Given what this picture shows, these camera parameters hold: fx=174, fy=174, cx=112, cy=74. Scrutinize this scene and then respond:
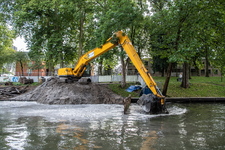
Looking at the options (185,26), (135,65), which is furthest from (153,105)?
(185,26)

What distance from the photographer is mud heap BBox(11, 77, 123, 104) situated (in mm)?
14406

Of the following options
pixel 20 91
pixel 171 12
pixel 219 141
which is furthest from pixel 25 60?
pixel 219 141

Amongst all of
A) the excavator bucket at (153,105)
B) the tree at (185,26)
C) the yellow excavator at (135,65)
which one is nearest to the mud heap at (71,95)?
the yellow excavator at (135,65)

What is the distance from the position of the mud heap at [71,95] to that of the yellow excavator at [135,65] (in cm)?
99

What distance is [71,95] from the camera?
14766mm

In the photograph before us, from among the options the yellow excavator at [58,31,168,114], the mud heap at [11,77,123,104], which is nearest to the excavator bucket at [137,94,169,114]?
the yellow excavator at [58,31,168,114]

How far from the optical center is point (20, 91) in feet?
63.7

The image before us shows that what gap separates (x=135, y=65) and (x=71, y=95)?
21.4ft

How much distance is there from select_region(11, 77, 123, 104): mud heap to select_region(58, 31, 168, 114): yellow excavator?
986 mm

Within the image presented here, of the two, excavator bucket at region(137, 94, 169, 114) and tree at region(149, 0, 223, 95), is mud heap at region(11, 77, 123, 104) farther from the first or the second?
tree at region(149, 0, 223, 95)

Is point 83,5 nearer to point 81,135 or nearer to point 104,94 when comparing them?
point 104,94

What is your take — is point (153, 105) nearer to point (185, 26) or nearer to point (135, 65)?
point (135, 65)

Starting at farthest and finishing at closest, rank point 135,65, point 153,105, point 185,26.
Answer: point 185,26 → point 135,65 → point 153,105

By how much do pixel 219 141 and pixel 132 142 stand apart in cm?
251
